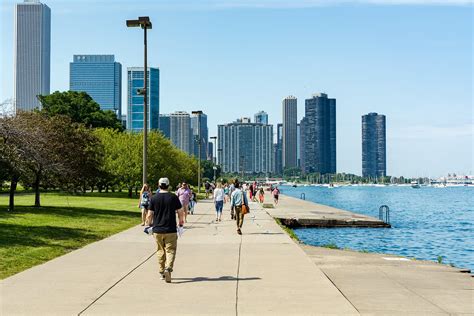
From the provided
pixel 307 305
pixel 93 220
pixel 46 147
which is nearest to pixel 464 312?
pixel 307 305

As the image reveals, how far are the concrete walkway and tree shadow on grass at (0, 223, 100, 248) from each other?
1.87m

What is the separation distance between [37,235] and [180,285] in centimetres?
1020

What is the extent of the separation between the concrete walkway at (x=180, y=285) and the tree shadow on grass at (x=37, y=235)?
187cm

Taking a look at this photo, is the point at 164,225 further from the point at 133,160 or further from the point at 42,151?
the point at 133,160

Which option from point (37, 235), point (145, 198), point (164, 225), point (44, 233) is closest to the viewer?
point (164, 225)

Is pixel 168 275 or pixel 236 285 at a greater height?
pixel 168 275

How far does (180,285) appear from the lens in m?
11.3

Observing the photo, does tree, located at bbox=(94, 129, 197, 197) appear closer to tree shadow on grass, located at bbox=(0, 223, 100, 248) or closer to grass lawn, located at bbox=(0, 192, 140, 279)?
grass lawn, located at bbox=(0, 192, 140, 279)

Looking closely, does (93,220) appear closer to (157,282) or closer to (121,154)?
(157,282)

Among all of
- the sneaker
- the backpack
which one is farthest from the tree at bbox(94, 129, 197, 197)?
the sneaker

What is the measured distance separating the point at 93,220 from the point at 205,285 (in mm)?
17758

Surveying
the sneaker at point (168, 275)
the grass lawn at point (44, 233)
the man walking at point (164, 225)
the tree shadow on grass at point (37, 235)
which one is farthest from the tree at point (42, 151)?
the sneaker at point (168, 275)

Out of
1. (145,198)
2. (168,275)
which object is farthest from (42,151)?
(168,275)

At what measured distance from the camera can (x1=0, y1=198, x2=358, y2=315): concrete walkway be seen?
9.17 meters
